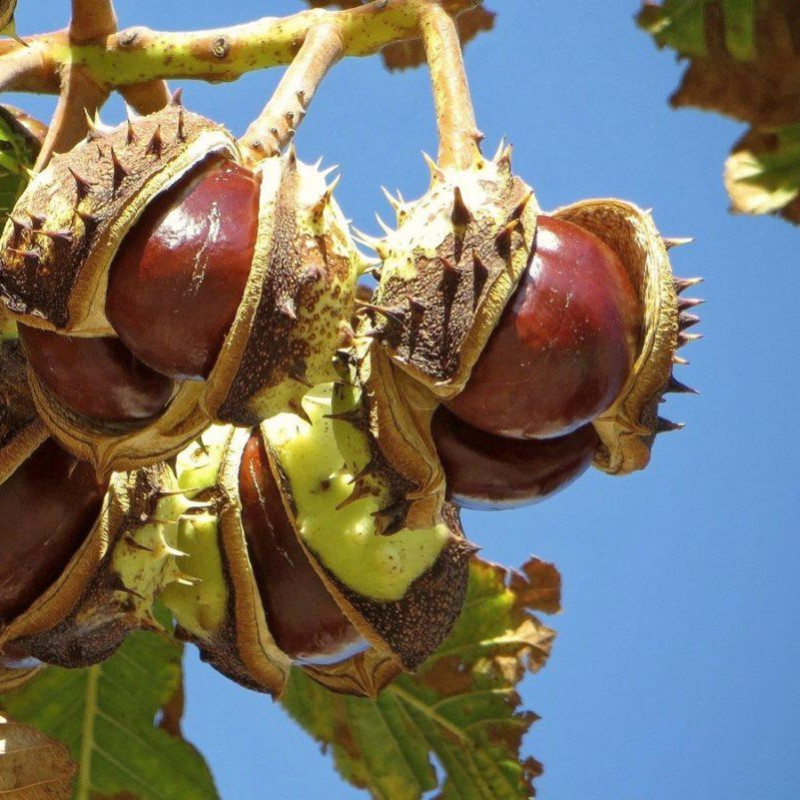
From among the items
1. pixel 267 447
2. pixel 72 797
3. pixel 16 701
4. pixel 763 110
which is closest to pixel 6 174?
pixel 267 447

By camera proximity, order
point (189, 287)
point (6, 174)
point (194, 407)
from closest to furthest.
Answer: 1. point (189, 287)
2. point (194, 407)
3. point (6, 174)

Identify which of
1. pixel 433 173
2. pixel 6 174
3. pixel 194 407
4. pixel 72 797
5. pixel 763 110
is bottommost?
pixel 72 797

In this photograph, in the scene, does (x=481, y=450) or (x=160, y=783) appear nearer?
(x=481, y=450)

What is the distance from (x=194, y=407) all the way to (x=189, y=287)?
0.15m

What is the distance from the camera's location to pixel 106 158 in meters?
1.20

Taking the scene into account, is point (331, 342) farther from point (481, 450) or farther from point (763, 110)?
point (763, 110)

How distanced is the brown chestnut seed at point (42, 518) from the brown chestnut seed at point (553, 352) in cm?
40

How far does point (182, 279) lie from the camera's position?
1.16 meters

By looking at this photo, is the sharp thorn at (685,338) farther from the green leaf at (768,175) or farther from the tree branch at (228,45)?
the green leaf at (768,175)

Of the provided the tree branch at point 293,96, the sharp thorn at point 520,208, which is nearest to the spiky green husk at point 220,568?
the tree branch at point 293,96

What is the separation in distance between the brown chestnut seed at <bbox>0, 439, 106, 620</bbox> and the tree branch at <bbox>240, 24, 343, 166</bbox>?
1.17ft

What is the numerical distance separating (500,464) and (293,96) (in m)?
0.40

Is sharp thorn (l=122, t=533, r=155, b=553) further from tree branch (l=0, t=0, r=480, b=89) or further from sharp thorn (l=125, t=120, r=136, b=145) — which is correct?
tree branch (l=0, t=0, r=480, b=89)

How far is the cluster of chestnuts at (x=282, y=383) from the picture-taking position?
1.17 m
